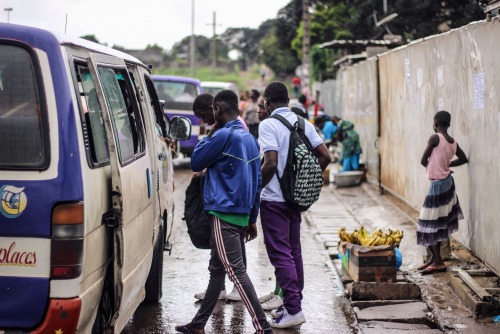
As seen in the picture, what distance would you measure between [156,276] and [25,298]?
3067 millimetres

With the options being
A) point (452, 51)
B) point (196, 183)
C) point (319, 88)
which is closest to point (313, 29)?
point (319, 88)

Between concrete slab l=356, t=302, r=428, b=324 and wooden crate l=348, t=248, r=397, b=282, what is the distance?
437mm

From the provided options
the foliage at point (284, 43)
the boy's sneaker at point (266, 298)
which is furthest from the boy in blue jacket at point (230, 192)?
the foliage at point (284, 43)

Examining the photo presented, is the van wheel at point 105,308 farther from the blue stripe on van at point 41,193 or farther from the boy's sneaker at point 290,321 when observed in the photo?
the boy's sneaker at point 290,321

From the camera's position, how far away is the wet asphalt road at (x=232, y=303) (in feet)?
21.9

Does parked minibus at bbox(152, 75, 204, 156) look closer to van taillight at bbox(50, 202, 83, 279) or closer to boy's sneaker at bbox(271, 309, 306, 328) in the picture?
boy's sneaker at bbox(271, 309, 306, 328)

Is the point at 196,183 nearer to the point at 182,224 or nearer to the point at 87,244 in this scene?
the point at 87,244

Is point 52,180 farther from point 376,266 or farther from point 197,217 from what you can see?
point 376,266

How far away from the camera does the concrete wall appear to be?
7.79 m

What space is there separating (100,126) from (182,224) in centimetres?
737

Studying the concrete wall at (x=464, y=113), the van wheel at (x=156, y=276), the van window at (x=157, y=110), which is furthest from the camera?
the concrete wall at (x=464, y=113)

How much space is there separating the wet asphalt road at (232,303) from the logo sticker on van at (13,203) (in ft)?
8.75

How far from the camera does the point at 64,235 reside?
4020 millimetres

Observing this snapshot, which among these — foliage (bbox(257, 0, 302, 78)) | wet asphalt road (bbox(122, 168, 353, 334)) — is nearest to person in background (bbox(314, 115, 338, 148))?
wet asphalt road (bbox(122, 168, 353, 334))
